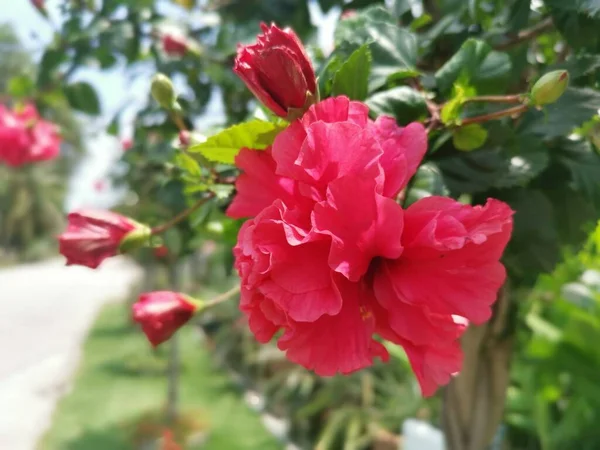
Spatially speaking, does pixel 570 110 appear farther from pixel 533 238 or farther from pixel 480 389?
pixel 480 389

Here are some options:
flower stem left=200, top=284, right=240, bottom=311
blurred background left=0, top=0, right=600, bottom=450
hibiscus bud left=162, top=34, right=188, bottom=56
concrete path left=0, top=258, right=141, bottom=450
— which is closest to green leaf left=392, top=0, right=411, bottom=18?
blurred background left=0, top=0, right=600, bottom=450

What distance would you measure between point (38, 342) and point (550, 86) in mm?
5592

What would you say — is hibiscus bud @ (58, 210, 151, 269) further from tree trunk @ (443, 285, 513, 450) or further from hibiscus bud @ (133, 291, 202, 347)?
tree trunk @ (443, 285, 513, 450)

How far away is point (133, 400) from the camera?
332 centimetres

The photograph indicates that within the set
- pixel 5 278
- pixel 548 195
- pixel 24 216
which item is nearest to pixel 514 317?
pixel 548 195

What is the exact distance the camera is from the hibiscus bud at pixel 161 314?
0.51m

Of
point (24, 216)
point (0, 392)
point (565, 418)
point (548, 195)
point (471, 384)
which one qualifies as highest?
point (548, 195)

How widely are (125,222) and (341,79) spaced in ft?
0.76

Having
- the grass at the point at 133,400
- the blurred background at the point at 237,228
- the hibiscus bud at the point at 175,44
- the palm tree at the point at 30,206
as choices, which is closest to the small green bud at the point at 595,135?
the blurred background at the point at 237,228

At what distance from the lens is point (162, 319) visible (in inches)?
20.2

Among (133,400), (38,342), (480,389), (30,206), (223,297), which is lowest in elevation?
(30,206)

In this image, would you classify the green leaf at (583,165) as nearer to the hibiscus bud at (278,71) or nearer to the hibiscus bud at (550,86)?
the hibiscus bud at (550,86)

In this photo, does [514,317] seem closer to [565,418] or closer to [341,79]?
Result: [341,79]

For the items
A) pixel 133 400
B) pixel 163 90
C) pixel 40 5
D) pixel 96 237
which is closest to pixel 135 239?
pixel 96 237
